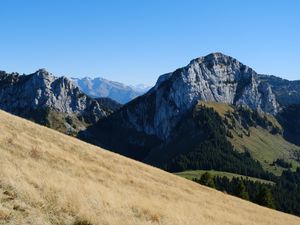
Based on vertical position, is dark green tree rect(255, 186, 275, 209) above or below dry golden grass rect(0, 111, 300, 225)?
below

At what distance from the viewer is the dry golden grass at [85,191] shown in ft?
68.3

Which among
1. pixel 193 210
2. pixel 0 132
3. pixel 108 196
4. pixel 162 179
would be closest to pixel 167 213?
pixel 108 196

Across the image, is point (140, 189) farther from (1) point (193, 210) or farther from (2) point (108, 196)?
(2) point (108, 196)

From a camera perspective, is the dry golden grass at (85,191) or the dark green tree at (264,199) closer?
the dry golden grass at (85,191)

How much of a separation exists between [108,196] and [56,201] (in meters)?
5.75

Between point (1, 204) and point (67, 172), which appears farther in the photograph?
point (67, 172)

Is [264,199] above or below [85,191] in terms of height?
below

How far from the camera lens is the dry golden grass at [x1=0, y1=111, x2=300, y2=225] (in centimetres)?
2081

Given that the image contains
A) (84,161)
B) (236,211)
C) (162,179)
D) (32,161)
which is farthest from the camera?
(162,179)

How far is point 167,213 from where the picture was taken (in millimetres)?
27891

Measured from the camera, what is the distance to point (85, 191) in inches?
1010

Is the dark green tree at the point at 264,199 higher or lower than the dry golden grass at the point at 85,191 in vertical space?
lower

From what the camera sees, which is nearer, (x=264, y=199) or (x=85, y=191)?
(x=85, y=191)

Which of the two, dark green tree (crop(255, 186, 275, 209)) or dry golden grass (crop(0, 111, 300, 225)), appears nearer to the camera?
dry golden grass (crop(0, 111, 300, 225))
